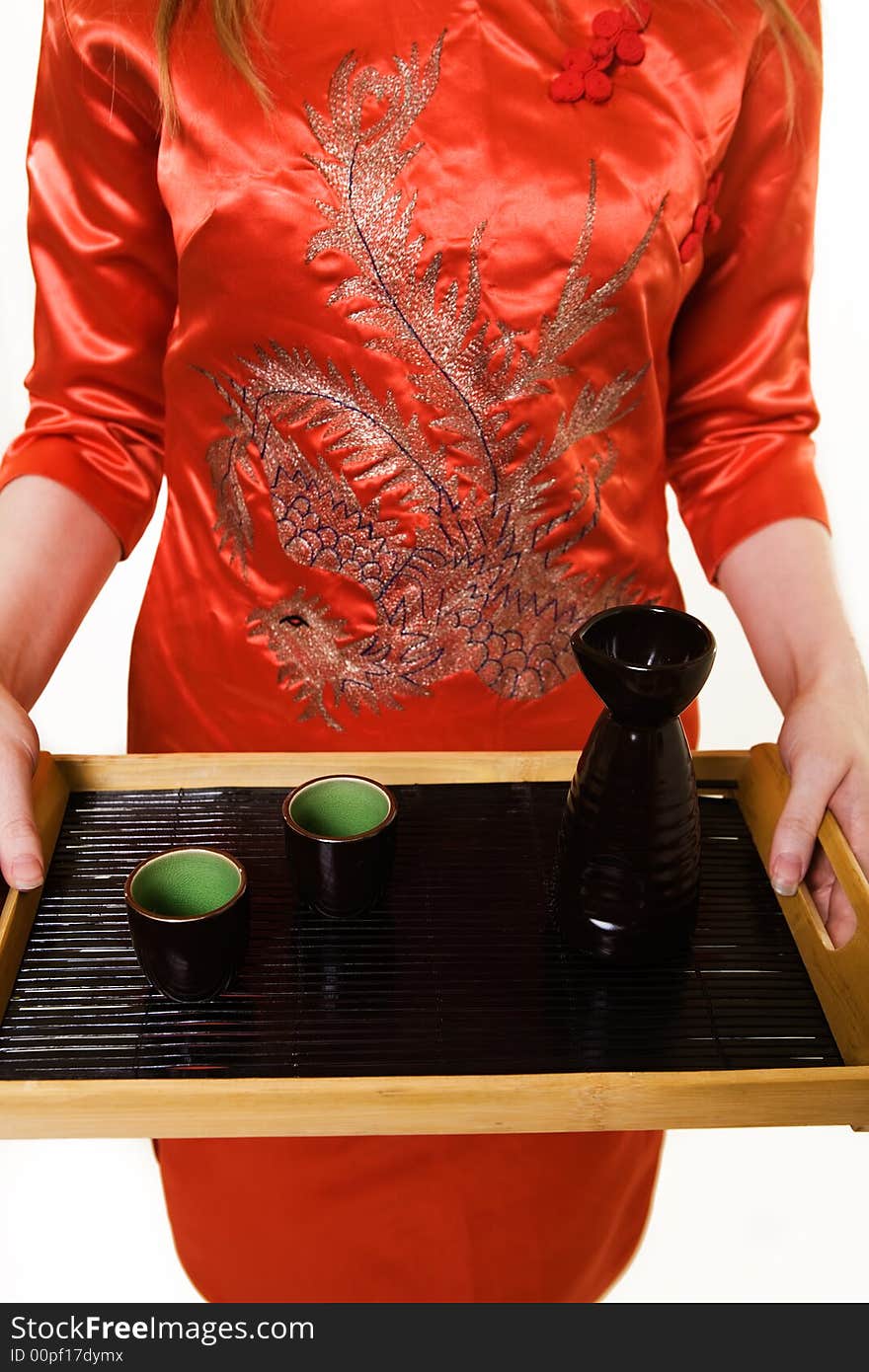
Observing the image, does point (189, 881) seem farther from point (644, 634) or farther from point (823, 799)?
point (823, 799)

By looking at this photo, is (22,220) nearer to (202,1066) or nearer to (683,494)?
(683,494)

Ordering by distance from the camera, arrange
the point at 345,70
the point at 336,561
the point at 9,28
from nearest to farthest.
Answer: the point at 345,70 → the point at 336,561 → the point at 9,28

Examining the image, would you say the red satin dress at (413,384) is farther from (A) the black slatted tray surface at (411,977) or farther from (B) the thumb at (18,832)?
(B) the thumb at (18,832)

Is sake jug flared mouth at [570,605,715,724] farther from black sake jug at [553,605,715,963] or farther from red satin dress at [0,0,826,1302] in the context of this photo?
red satin dress at [0,0,826,1302]

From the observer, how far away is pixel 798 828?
0.91 meters

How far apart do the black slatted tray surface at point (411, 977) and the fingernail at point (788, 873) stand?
0.03m

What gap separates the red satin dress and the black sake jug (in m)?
0.30

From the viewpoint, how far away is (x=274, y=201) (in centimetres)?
102

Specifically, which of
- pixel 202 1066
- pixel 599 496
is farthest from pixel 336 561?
pixel 202 1066

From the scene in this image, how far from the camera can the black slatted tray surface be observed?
0.78 metres

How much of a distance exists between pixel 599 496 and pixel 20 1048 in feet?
2.21

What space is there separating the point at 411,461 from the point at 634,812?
0.41 m

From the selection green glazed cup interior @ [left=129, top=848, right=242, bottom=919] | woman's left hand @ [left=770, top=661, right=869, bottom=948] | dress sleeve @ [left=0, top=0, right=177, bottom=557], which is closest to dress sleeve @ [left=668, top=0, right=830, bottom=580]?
woman's left hand @ [left=770, top=661, right=869, bottom=948]

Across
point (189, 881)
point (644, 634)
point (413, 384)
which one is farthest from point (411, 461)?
point (189, 881)
